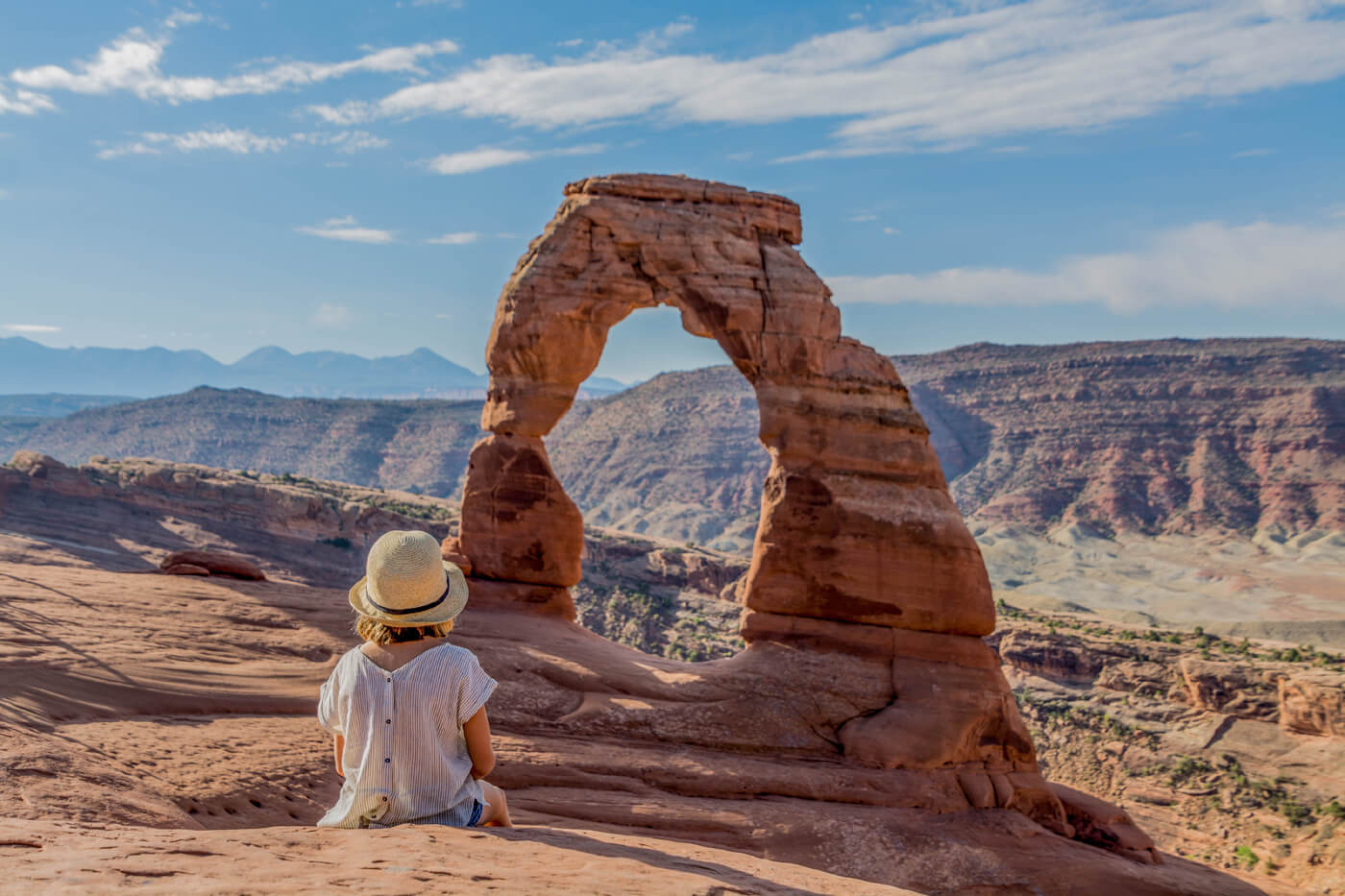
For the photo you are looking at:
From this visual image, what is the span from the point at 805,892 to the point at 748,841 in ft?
24.9

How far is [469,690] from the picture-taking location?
18.4 ft

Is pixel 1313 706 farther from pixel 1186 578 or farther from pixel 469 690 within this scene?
pixel 1186 578

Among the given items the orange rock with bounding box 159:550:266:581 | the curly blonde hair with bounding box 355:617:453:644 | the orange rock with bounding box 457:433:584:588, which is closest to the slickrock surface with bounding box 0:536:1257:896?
the orange rock with bounding box 457:433:584:588

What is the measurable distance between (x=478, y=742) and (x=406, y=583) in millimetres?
1053

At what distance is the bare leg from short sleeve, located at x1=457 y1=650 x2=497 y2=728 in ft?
3.02

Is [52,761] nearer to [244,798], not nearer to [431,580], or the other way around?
[244,798]

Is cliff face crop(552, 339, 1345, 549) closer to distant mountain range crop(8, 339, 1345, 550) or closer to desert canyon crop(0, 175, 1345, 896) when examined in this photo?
distant mountain range crop(8, 339, 1345, 550)

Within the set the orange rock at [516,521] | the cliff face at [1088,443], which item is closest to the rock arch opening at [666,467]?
the cliff face at [1088,443]

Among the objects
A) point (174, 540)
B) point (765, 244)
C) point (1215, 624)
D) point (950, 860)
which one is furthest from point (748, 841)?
point (1215, 624)

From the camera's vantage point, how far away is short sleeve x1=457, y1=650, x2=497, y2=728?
561 centimetres

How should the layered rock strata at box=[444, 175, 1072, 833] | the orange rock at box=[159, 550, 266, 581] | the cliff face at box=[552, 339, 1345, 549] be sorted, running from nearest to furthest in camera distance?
the layered rock strata at box=[444, 175, 1072, 833], the orange rock at box=[159, 550, 266, 581], the cliff face at box=[552, 339, 1345, 549]

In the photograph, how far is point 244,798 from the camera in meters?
11.5

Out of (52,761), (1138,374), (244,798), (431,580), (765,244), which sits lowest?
(244,798)

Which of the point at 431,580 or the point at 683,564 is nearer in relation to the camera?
the point at 431,580
